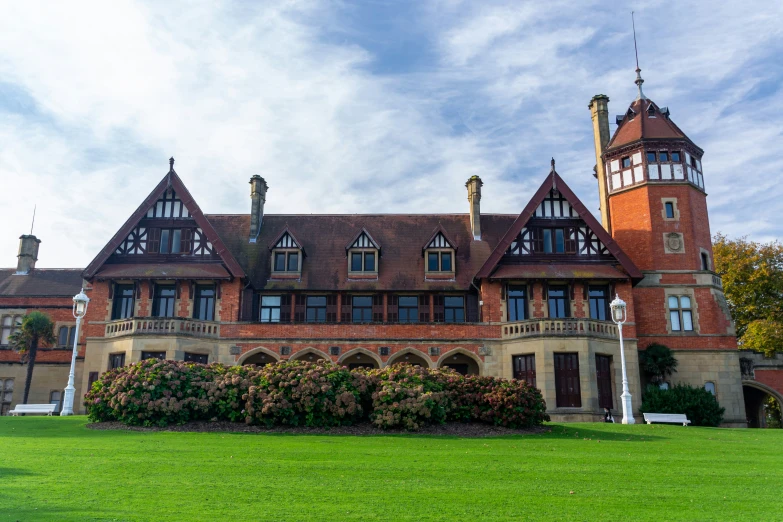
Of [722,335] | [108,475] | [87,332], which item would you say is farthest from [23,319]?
[722,335]

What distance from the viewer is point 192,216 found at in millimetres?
31656

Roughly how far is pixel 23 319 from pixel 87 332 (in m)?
7.37

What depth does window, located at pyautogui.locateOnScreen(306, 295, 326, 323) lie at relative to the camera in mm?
32031

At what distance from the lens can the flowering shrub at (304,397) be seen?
1744 cm

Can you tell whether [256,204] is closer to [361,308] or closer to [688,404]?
[361,308]

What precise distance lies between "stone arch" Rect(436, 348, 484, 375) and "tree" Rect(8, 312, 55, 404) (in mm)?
21536

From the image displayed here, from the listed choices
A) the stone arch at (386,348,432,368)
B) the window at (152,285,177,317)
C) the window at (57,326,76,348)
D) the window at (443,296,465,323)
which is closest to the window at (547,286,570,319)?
the window at (443,296,465,323)

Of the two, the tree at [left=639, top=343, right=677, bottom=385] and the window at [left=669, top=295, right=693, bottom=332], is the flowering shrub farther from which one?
the window at [left=669, top=295, right=693, bottom=332]

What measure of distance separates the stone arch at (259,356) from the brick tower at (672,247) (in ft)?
58.3

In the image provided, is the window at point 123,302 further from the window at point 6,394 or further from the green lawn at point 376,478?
the green lawn at point 376,478

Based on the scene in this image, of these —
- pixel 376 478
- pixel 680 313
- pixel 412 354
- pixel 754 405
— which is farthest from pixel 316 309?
pixel 754 405

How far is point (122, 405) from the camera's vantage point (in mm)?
17906

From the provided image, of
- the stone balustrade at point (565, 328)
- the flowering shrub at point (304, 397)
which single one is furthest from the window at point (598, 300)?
the flowering shrub at point (304, 397)

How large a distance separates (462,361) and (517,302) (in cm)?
389
